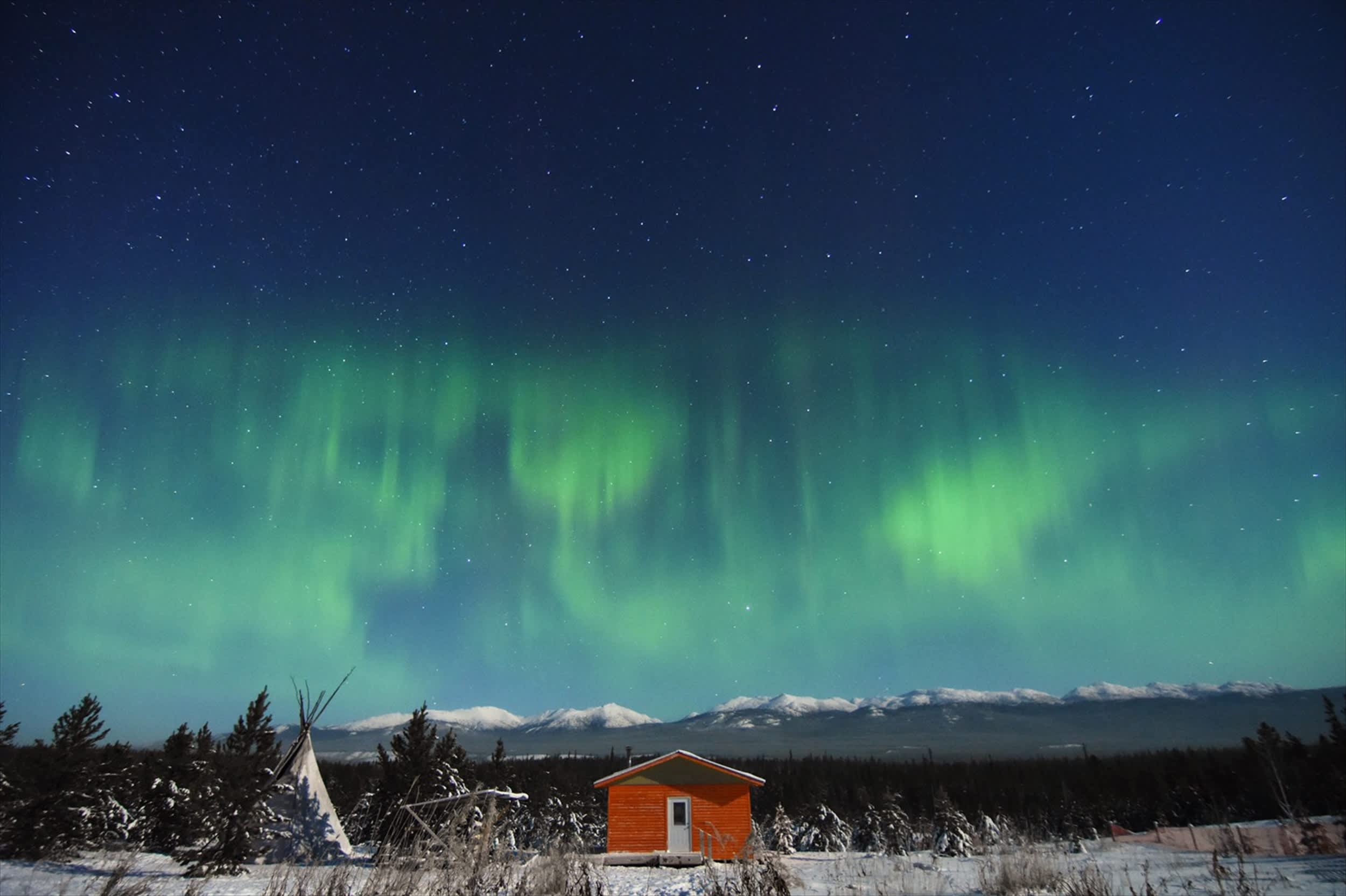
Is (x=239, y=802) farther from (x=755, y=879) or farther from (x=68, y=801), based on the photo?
(x=755, y=879)

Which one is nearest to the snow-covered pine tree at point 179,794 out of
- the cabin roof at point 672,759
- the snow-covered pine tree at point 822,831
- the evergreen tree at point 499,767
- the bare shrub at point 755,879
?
the cabin roof at point 672,759

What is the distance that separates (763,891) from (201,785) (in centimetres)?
1952

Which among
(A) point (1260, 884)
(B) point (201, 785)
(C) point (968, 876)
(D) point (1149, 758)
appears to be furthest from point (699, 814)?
(D) point (1149, 758)

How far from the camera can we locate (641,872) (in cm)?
1966

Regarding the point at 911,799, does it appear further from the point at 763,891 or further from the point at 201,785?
the point at 763,891

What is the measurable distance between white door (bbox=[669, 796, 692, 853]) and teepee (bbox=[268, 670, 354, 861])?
1276 cm

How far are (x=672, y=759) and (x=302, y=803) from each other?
570 inches

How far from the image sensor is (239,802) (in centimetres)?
1716

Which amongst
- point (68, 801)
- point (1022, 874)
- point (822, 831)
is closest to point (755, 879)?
point (1022, 874)

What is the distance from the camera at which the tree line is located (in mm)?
15888

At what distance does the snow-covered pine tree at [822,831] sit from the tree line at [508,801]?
0.77ft

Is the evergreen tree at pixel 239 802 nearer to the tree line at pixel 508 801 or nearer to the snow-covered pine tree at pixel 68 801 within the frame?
the tree line at pixel 508 801

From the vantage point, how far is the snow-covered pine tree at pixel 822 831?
5203 cm

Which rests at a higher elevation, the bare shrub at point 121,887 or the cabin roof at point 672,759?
the bare shrub at point 121,887
